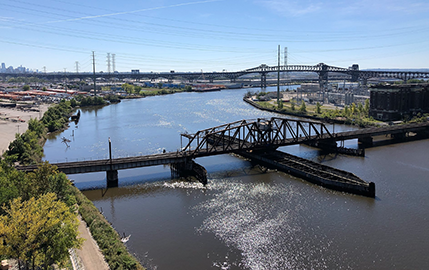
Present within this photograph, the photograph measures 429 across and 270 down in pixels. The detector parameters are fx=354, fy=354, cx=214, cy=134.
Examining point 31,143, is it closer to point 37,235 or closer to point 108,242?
point 108,242

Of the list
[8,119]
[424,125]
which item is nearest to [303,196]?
[424,125]

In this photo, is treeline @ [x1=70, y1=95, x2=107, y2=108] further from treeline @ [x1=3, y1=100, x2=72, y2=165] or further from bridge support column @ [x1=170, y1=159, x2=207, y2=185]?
bridge support column @ [x1=170, y1=159, x2=207, y2=185]

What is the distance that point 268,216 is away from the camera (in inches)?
662

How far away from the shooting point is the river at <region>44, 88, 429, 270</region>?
44.1ft

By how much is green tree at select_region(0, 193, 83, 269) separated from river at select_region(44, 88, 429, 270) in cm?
378

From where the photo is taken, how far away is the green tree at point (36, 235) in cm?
940

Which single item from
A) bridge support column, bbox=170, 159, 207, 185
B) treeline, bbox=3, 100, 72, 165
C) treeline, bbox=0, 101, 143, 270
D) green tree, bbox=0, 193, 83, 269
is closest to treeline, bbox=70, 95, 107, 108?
treeline, bbox=3, 100, 72, 165

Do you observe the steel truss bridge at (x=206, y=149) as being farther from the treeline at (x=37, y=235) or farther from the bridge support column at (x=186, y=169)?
the treeline at (x=37, y=235)

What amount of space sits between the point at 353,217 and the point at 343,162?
32.5 ft

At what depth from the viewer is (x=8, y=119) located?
151 feet

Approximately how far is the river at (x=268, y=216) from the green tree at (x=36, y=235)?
3781 mm

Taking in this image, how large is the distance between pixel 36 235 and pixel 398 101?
139ft

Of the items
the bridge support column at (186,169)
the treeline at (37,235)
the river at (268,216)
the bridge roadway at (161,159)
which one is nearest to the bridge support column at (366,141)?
the bridge roadway at (161,159)

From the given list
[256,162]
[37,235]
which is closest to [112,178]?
[256,162]
